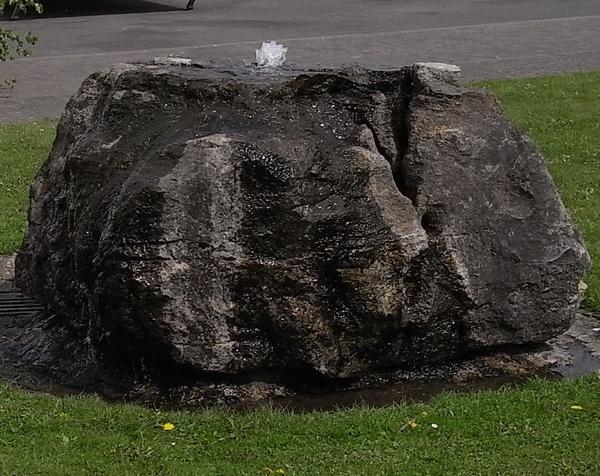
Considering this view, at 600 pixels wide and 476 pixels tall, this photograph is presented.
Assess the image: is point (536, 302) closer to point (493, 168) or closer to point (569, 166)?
point (493, 168)

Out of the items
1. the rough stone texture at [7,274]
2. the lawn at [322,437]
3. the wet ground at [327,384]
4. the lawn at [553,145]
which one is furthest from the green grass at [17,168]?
the lawn at [322,437]

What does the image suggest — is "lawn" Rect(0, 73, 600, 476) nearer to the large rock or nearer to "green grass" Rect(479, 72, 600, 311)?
the large rock

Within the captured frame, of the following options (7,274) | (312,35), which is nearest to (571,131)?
(7,274)

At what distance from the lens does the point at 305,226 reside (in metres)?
5.58

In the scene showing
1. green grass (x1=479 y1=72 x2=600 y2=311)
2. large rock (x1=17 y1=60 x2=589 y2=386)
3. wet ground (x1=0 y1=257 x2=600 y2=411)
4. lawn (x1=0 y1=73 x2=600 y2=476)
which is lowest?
green grass (x1=479 y1=72 x2=600 y2=311)

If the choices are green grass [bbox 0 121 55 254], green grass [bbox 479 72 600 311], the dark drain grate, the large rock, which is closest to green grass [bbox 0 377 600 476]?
the large rock

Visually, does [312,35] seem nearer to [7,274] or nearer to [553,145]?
[553,145]

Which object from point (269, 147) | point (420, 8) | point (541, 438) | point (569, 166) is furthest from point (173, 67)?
point (420, 8)

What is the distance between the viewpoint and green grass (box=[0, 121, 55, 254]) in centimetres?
888

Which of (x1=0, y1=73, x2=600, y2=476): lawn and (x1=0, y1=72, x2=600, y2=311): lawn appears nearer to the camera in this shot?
(x1=0, y1=73, x2=600, y2=476): lawn

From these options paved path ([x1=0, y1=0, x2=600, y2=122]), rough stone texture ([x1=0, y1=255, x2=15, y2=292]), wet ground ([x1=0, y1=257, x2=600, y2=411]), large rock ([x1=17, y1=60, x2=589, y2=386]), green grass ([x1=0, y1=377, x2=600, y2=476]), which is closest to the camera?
green grass ([x1=0, y1=377, x2=600, y2=476])

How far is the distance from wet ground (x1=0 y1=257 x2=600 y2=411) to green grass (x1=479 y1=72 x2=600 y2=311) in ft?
3.17

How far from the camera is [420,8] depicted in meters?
23.7

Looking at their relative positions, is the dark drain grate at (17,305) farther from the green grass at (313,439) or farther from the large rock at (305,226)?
the green grass at (313,439)
